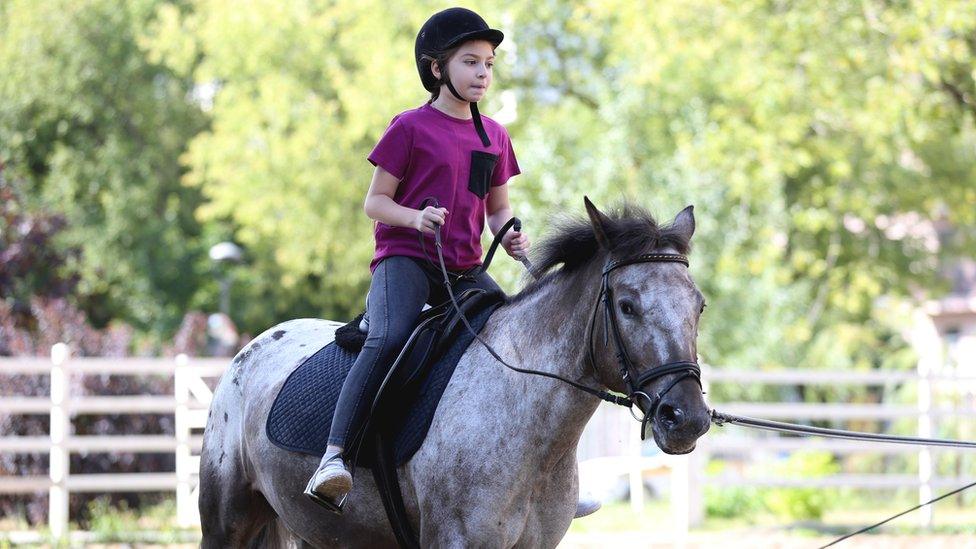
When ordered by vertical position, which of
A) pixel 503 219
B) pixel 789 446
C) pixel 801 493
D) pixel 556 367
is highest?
pixel 503 219

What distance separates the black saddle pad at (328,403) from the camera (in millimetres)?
4207

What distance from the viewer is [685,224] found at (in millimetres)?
3971

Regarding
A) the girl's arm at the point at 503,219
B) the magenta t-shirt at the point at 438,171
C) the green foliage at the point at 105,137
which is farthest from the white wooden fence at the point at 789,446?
the green foliage at the point at 105,137

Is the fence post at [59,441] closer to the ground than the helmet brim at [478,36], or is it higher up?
closer to the ground

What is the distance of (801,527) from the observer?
38.2ft

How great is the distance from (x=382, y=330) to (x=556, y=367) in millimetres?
634

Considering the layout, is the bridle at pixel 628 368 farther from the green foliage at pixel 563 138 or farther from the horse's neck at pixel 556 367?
the green foliage at pixel 563 138

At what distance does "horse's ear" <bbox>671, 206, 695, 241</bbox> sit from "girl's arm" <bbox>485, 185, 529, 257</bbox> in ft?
2.44

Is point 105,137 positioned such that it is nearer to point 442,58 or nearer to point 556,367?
point 442,58

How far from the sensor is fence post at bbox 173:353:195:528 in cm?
1154

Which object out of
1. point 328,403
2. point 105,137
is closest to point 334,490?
point 328,403

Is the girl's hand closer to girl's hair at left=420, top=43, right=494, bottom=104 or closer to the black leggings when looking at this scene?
the black leggings

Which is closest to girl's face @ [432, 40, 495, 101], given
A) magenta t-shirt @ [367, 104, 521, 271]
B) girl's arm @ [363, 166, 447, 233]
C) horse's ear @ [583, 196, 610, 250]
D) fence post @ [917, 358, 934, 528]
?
magenta t-shirt @ [367, 104, 521, 271]

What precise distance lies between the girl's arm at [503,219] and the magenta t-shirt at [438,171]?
0.13 m
